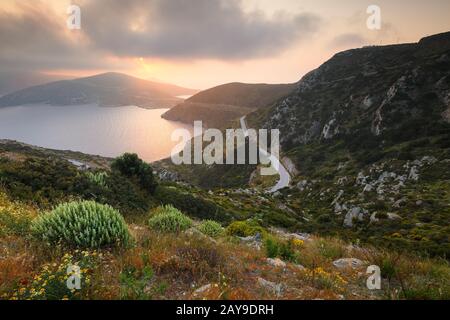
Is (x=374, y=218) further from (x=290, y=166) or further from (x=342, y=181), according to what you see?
(x=290, y=166)

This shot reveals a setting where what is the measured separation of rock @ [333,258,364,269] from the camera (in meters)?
7.05

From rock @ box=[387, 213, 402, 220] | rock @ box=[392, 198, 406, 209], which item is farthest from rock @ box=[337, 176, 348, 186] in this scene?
rock @ box=[387, 213, 402, 220]

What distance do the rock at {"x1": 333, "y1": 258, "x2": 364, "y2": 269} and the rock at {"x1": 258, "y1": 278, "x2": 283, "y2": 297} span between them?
248 centimetres

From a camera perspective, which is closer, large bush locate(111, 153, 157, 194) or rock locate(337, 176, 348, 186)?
large bush locate(111, 153, 157, 194)

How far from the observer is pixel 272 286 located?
16.9 ft

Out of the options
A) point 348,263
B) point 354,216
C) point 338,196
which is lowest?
point 338,196

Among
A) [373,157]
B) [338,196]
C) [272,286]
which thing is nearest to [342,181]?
[338,196]

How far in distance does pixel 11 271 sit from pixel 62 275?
2.96 ft

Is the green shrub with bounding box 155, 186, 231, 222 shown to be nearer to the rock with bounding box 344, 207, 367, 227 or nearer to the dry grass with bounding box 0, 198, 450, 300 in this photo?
the dry grass with bounding box 0, 198, 450, 300

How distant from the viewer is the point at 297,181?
2844 inches

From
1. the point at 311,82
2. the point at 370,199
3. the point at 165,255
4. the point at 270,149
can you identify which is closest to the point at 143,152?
the point at 270,149

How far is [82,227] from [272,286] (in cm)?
400

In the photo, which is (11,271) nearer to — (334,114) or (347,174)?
(347,174)
